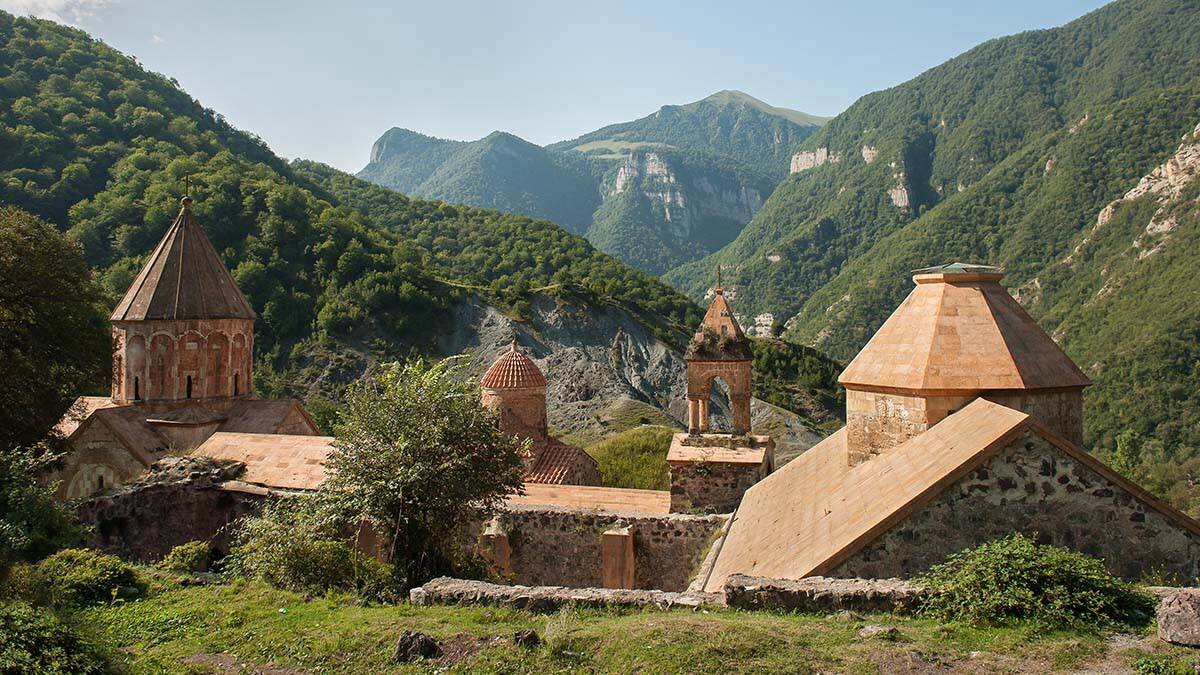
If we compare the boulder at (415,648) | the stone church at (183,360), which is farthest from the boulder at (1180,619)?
the stone church at (183,360)

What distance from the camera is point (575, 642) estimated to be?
221 inches

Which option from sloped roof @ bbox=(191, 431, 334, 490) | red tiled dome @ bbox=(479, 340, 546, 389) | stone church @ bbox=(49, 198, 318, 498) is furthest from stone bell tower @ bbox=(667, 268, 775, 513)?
stone church @ bbox=(49, 198, 318, 498)

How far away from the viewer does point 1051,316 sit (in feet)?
169

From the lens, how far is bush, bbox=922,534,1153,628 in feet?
16.8

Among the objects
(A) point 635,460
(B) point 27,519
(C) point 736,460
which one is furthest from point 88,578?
(A) point 635,460

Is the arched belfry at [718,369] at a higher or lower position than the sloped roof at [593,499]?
higher

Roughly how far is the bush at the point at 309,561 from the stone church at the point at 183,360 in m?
7.76

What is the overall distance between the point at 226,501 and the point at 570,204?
137556 mm

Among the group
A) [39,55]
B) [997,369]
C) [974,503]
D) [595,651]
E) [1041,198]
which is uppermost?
[39,55]

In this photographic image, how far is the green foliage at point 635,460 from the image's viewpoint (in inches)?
1019

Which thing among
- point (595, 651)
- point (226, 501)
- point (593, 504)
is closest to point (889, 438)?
point (595, 651)

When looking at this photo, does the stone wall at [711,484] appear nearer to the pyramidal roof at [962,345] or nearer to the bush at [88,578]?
the pyramidal roof at [962,345]

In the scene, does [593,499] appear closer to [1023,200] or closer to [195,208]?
[195,208]

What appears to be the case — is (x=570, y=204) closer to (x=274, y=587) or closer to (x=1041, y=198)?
(x=1041, y=198)
